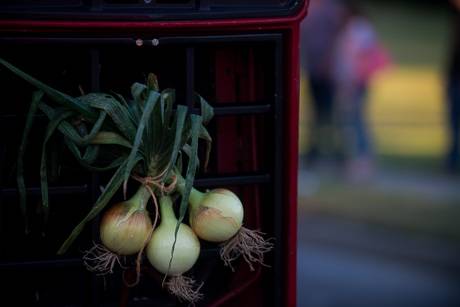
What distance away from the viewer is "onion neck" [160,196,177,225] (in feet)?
7.38

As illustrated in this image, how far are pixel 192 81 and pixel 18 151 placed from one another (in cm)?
45

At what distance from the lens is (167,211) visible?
226 centimetres

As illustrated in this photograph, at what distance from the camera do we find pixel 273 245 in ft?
8.13

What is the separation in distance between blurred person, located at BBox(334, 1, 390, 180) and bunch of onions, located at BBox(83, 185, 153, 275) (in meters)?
6.27

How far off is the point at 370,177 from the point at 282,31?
6.16 m

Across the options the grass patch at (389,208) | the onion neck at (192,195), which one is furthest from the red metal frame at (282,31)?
the grass patch at (389,208)

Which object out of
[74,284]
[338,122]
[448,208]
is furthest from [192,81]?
[338,122]

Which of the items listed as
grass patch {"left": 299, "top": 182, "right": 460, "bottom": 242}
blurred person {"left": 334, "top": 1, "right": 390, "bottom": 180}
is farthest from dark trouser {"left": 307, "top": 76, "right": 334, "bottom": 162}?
grass patch {"left": 299, "top": 182, "right": 460, "bottom": 242}

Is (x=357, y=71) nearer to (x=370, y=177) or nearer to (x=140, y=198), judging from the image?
(x=370, y=177)

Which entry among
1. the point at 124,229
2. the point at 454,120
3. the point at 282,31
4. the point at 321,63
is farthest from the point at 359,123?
the point at 124,229

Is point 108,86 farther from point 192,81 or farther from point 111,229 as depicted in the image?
point 111,229

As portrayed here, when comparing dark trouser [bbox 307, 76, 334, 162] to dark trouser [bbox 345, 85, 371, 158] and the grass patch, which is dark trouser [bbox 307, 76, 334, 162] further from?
the grass patch

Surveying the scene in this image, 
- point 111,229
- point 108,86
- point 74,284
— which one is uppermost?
point 108,86

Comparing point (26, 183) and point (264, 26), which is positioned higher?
point (264, 26)
